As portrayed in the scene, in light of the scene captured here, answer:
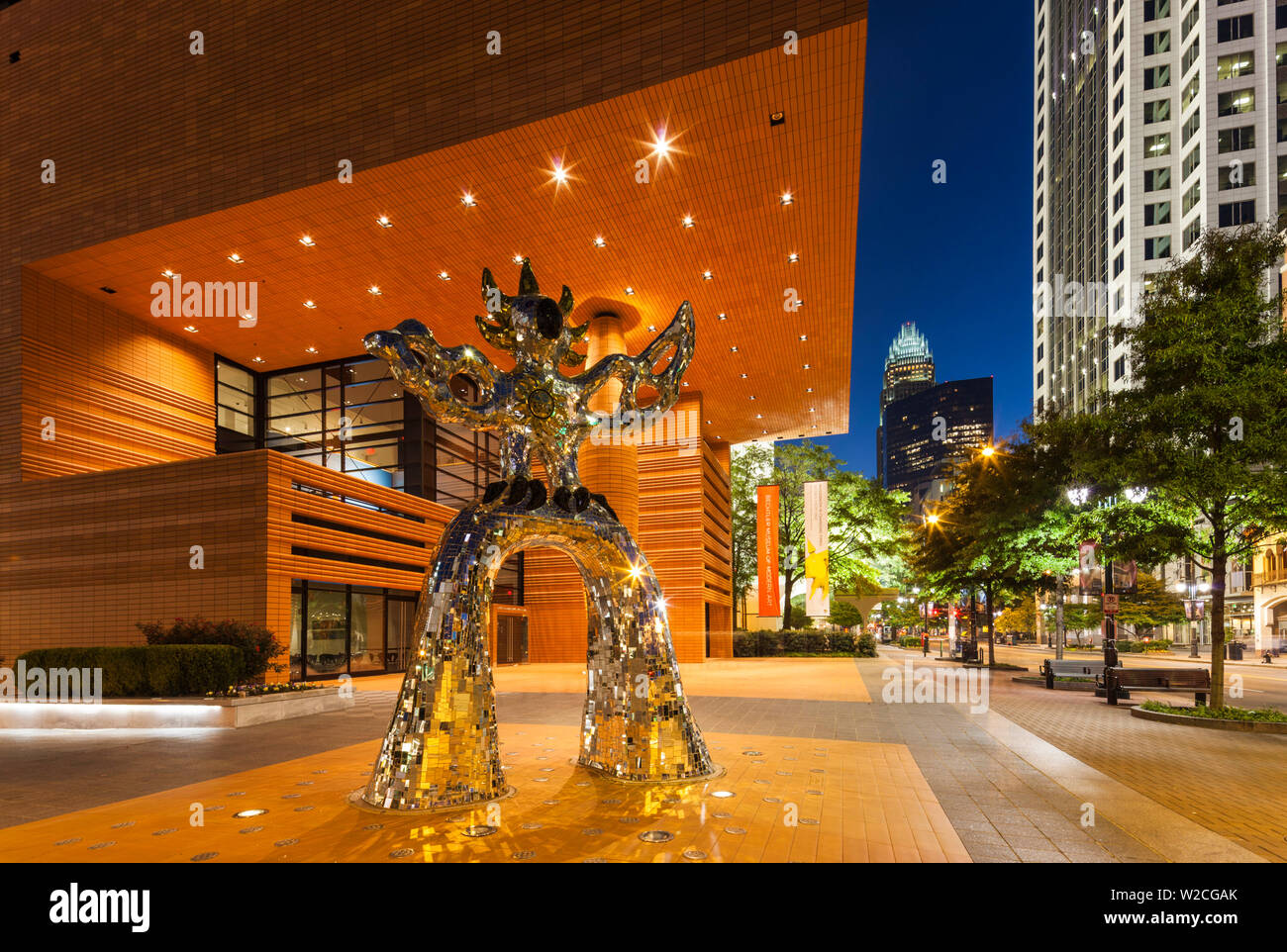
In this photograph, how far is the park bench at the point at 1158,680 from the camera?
1378 centimetres

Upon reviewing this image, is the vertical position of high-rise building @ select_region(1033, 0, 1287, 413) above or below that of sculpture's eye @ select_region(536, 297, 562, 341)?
above

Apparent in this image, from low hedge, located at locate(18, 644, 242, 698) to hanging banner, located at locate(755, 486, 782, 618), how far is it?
81.8 feet

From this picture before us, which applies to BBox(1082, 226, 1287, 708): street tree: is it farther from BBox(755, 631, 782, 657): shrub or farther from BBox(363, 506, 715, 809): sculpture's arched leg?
BBox(755, 631, 782, 657): shrub

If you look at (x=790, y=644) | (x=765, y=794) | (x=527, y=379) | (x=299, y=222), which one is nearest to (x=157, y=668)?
(x=527, y=379)

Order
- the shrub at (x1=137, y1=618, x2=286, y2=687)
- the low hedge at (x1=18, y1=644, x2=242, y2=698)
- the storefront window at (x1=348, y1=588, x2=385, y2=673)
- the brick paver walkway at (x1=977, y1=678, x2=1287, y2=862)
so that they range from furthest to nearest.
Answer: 1. the storefront window at (x1=348, y1=588, x2=385, y2=673)
2. the shrub at (x1=137, y1=618, x2=286, y2=687)
3. the low hedge at (x1=18, y1=644, x2=242, y2=698)
4. the brick paver walkway at (x1=977, y1=678, x2=1287, y2=862)

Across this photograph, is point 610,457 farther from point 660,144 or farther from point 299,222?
point 299,222

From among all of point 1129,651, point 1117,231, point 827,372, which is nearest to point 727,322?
point 827,372

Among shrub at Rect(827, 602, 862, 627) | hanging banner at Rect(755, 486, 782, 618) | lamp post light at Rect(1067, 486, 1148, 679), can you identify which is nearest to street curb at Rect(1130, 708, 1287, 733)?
lamp post light at Rect(1067, 486, 1148, 679)

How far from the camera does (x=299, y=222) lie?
17.7 meters

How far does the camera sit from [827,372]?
29.7 meters

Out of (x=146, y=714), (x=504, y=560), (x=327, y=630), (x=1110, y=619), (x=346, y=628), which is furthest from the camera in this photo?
(x=346, y=628)

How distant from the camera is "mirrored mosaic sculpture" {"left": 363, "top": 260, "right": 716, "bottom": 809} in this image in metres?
5.27

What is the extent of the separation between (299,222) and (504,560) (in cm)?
1562
